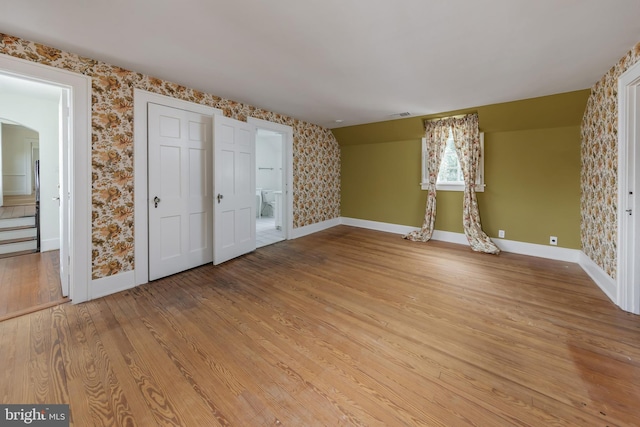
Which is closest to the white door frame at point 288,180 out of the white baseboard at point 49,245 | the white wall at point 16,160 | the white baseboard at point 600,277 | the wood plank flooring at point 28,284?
the wood plank flooring at point 28,284

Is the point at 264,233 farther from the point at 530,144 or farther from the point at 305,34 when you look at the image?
the point at 530,144

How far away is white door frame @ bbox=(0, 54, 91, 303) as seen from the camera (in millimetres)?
2373

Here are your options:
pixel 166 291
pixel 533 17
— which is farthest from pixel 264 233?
pixel 533 17

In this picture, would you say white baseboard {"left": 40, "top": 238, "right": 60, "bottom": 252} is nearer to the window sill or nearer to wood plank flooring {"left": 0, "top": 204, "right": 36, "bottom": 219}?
wood plank flooring {"left": 0, "top": 204, "right": 36, "bottom": 219}

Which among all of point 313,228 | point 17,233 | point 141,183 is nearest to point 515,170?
point 313,228

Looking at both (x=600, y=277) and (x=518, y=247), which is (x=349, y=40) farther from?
(x=518, y=247)

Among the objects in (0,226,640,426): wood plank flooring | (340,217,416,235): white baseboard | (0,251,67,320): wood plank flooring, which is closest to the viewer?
(0,226,640,426): wood plank flooring

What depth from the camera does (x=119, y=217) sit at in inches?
107

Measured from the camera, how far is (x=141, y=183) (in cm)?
285

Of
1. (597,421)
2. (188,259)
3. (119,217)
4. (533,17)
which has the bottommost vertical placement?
(597,421)

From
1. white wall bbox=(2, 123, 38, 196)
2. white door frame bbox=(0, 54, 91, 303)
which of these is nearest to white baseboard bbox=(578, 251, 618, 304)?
white door frame bbox=(0, 54, 91, 303)

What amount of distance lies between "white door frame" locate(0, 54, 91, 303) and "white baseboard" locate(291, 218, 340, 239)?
124 inches

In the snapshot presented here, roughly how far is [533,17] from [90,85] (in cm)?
378

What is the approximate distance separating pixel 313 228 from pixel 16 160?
810 centimetres
